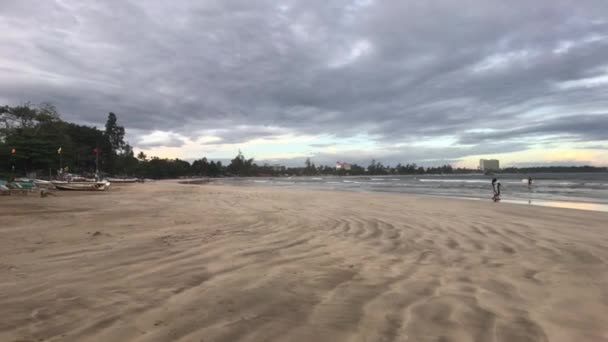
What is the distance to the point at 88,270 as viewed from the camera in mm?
3990

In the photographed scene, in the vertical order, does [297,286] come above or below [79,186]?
below

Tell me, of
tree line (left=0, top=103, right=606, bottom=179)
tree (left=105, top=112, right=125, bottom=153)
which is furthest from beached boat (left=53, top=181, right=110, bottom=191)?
tree (left=105, top=112, right=125, bottom=153)

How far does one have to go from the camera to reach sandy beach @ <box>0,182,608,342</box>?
8.39ft

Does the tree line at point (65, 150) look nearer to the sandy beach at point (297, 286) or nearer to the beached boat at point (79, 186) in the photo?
the beached boat at point (79, 186)

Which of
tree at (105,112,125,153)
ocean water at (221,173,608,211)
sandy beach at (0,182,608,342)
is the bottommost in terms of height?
ocean water at (221,173,608,211)

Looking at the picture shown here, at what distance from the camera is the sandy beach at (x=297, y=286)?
8.39 feet

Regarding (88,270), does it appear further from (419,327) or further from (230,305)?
(419,327)

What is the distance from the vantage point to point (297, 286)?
3.57 metres

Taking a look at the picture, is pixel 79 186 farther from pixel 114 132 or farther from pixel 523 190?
pixel 114 132

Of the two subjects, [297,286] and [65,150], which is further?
[65,150]

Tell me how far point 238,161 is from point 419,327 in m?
190

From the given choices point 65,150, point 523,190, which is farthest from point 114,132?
point 523,190

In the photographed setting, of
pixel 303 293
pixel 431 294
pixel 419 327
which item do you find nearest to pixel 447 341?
pixel 419 327

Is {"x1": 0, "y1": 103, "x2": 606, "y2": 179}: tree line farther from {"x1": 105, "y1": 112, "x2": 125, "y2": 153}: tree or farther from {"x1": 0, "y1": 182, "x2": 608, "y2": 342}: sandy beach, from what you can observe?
{"x1": 0, "y1": 182, "x2": 608, "y2": 342}: sandy beach
